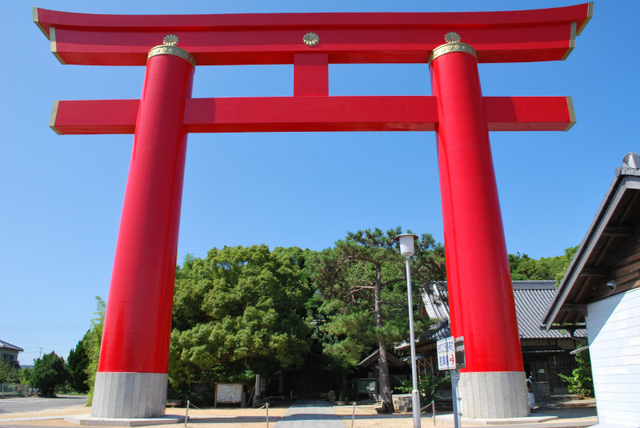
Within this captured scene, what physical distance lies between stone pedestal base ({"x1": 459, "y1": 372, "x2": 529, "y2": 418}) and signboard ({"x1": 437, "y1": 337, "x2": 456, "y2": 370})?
5147 millimetres

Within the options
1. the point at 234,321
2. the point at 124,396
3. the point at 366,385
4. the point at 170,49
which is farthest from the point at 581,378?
the point at 170,49

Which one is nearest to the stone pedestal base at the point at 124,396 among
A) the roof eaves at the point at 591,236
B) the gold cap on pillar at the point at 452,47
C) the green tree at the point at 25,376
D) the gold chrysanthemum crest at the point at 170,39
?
the roof eaves at the point at 591,236

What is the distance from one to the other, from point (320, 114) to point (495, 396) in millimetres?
9257

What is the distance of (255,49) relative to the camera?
49.8ft

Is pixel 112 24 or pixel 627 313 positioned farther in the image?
pixel 112 24

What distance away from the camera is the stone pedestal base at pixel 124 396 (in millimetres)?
11461

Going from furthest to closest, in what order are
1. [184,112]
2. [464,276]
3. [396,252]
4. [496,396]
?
[396,252], [184,112], [464,276], [496,396]

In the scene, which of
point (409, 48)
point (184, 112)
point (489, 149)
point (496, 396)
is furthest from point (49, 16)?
point (496, 396)

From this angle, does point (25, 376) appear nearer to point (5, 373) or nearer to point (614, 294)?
point (5, 373)

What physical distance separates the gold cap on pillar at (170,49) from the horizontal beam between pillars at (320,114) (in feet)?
6.19

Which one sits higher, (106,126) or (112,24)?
(112,24)

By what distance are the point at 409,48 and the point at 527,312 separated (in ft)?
46.1

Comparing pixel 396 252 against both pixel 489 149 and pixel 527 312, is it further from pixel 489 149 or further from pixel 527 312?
pixel 527 312

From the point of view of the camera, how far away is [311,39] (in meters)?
15.1
